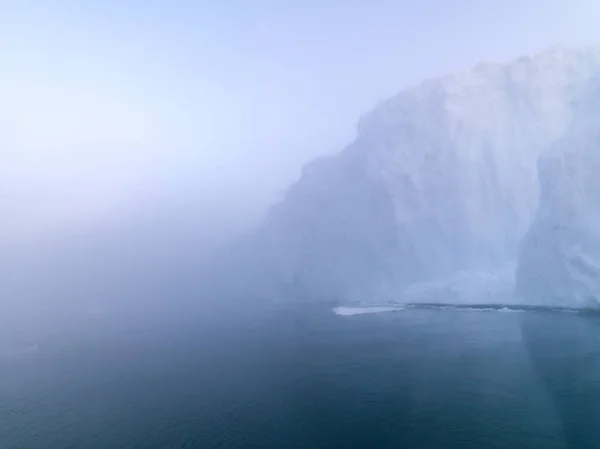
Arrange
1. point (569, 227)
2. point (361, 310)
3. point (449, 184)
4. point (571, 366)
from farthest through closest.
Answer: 1. point (449, 184)
2. point (361, 310)
3. point (569, 227)
4. point (571, 366)

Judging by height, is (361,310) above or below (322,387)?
above

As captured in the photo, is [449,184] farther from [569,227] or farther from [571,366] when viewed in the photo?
[571,366]

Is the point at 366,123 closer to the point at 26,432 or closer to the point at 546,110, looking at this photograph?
the point at 546,110

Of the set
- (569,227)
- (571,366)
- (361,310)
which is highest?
(569,227)

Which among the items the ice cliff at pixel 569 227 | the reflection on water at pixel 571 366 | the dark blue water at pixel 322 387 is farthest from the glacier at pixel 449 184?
the dark blue water at pixel 322 387

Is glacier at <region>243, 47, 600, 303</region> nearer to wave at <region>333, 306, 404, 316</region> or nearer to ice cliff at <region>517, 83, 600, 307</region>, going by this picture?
wave at <region>333, 306, 404, 316</region>

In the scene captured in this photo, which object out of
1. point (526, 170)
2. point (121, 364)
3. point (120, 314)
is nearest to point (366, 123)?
point (526, 170)

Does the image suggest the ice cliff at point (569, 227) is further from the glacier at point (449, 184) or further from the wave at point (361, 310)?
the wave at point (361, 310)

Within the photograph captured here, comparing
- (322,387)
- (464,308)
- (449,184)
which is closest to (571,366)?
(322,387)
